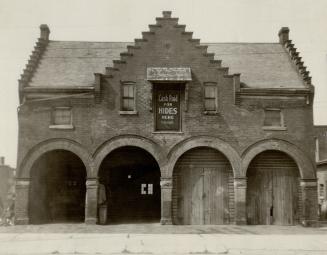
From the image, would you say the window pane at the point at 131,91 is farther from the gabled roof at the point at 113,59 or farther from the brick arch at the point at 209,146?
the brick arch at the point at 209,146

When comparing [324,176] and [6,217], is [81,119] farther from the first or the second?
[324,176]

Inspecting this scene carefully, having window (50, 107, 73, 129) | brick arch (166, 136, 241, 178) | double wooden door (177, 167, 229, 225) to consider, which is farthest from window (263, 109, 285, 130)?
window (50, 107, 73, 129)

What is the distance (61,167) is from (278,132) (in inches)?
449

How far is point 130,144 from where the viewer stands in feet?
69.3

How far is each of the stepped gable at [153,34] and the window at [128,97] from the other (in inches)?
35.9

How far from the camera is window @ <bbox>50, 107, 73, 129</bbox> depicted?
840 inches

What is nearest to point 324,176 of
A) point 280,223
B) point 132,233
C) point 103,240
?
point 280,223

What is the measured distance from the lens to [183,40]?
21859 mm

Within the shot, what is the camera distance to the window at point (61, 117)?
21.3m

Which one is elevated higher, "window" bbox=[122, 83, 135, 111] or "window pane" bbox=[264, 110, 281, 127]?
"window" bbox=[122, 83, 135, 111]

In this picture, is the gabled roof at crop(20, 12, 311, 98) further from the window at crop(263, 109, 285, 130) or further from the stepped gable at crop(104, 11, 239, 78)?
the window at crop(263, 109, 285, 130)

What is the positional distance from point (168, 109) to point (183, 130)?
1.29m

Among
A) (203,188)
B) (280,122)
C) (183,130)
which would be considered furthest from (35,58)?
(280,122)

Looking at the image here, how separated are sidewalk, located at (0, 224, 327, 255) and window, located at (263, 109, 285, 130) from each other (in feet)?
19.5
